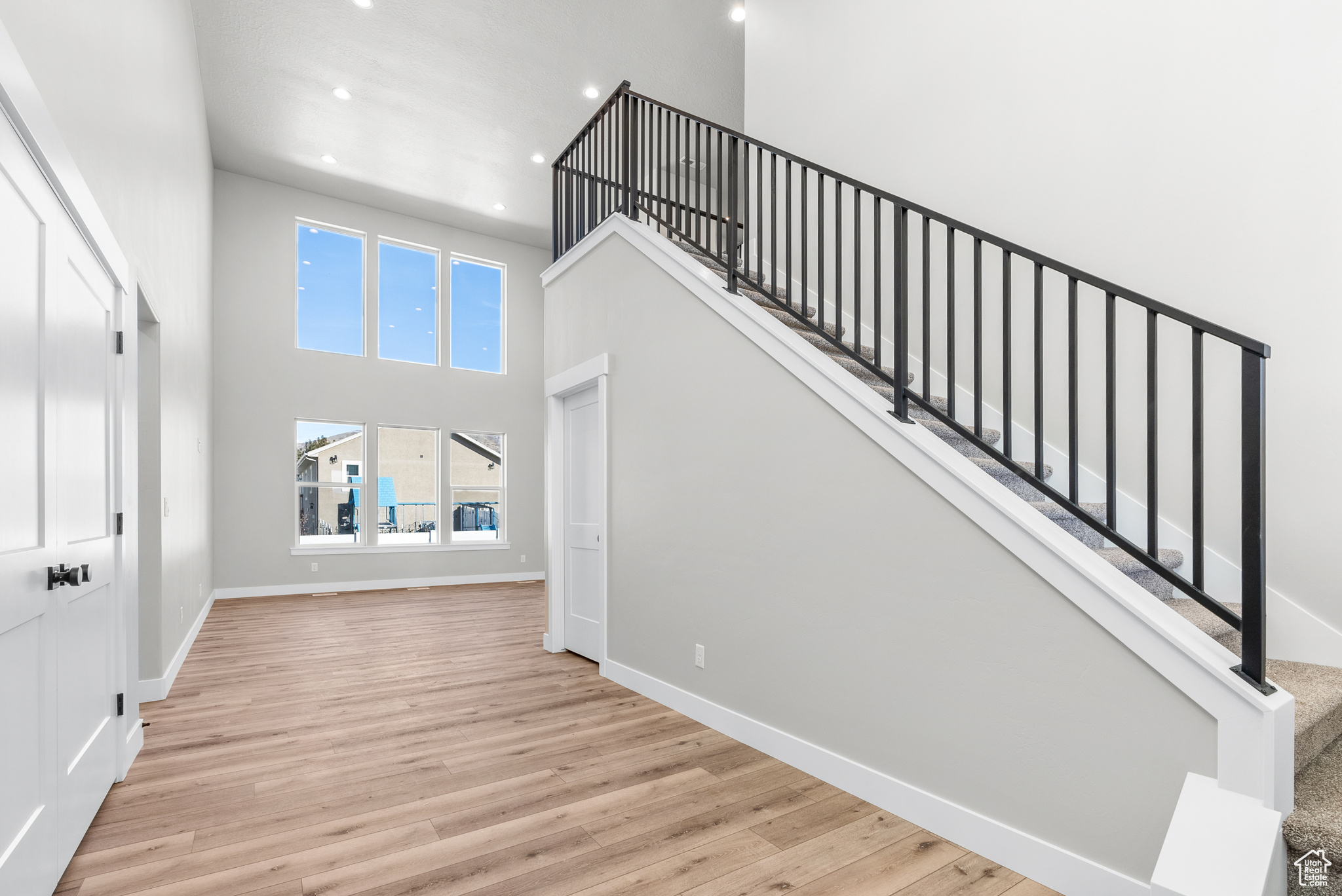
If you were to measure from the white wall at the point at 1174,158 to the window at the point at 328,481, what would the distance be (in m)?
7.12

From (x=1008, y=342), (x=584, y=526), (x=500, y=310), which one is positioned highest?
(x=500, y=310)

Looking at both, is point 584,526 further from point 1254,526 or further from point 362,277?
point 362,277

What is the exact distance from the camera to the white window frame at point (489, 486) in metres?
9.16

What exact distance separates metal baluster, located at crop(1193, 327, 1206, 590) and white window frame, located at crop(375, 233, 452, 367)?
8636mm

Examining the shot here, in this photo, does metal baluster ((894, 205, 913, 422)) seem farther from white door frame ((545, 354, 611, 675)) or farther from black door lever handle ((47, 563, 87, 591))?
black door lever handle ((47, 563, 87, 591))

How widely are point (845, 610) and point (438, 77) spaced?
226 inches

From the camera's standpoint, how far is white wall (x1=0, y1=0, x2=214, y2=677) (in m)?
2.09

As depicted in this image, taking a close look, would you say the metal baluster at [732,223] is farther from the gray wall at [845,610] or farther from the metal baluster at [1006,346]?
the metal baluster at [1006,346]

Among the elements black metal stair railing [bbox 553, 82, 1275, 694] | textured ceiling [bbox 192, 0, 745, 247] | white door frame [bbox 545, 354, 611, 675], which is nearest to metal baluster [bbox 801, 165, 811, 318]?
black metal stair railing [bbox 553, 82, 1275, 694]

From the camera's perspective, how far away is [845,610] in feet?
8.67

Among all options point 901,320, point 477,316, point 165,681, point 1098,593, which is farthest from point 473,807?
point 477,316

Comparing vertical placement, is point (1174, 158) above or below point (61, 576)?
above

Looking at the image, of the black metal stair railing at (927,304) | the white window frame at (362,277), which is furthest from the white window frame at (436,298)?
the black metal stair railing at (927,304)

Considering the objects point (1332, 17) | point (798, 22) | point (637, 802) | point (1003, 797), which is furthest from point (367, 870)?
point (798, 22)
